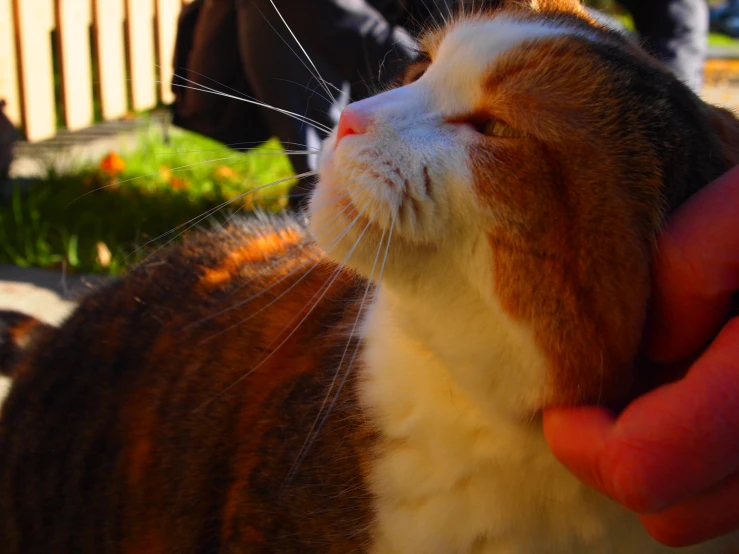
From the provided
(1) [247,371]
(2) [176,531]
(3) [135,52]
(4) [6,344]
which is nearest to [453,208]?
(1) [247,371]

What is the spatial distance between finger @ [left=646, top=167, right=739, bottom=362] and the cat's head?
0.09 ft

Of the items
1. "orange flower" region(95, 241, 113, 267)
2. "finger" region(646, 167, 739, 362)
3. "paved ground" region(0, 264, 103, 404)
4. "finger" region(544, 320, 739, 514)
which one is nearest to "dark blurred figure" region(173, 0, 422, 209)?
"orange flower" region(95, 241, 113, 267)

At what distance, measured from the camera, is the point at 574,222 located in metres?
1.08

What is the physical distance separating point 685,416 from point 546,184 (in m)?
0.35

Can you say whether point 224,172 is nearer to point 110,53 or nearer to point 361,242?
point 110,53

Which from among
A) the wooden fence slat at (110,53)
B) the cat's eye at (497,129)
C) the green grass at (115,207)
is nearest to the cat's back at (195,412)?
the cat's eye at (497,129)

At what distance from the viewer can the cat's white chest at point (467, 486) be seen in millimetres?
1243

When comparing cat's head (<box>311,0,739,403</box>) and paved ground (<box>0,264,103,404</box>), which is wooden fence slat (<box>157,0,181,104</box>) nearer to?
paved ground (<box>0,264,103,404</box>)

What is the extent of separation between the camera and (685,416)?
98 cm

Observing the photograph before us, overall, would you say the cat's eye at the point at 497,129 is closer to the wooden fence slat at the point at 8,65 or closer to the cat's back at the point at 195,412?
the cat's back at the point at 195,412

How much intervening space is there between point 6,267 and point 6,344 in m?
1.32

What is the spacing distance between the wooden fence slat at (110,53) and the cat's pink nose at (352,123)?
174 inches

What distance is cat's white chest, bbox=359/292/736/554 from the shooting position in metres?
1.24

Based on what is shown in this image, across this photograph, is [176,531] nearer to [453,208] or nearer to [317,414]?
[317,414]
